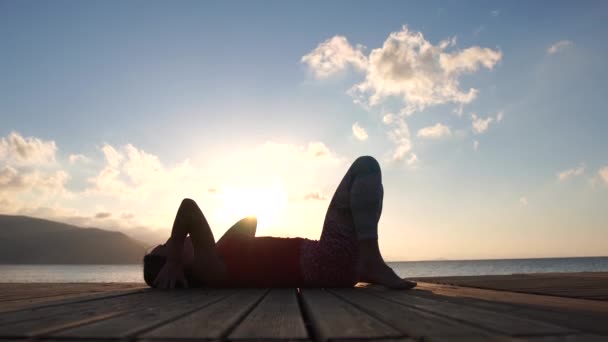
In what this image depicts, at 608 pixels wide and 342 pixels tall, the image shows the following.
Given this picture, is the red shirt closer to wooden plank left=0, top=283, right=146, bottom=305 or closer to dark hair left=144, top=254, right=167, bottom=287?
dark hair left=144, top=254, right=167, bottom=287

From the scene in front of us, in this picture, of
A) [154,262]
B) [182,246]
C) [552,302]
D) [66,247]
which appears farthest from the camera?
[66,247]

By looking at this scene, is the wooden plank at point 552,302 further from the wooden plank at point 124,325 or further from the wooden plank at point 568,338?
the wooden plank at point 124,325

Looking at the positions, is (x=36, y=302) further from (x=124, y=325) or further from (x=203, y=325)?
Result: (x=203, y=325)

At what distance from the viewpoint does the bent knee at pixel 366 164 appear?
394 centimetres

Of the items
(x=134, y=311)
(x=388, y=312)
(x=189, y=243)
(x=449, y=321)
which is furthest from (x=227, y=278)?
(x=449, y=321)

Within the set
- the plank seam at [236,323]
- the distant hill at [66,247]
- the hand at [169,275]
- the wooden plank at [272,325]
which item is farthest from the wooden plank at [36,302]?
the distant hill at [66,247]

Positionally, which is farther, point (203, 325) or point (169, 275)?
point (169, 275)

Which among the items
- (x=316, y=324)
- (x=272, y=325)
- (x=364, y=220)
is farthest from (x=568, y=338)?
(x=364, y=220)

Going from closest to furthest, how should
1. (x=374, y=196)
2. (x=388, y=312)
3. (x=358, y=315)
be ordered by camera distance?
(x=358, y=315)
(x=388, y=312)
(x=374, y=196)

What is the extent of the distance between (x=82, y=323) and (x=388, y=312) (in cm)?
134

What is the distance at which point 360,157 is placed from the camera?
403 cm

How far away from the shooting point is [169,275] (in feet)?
13.6

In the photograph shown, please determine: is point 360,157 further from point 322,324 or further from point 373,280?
point 322,324

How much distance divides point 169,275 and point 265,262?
0.96m
